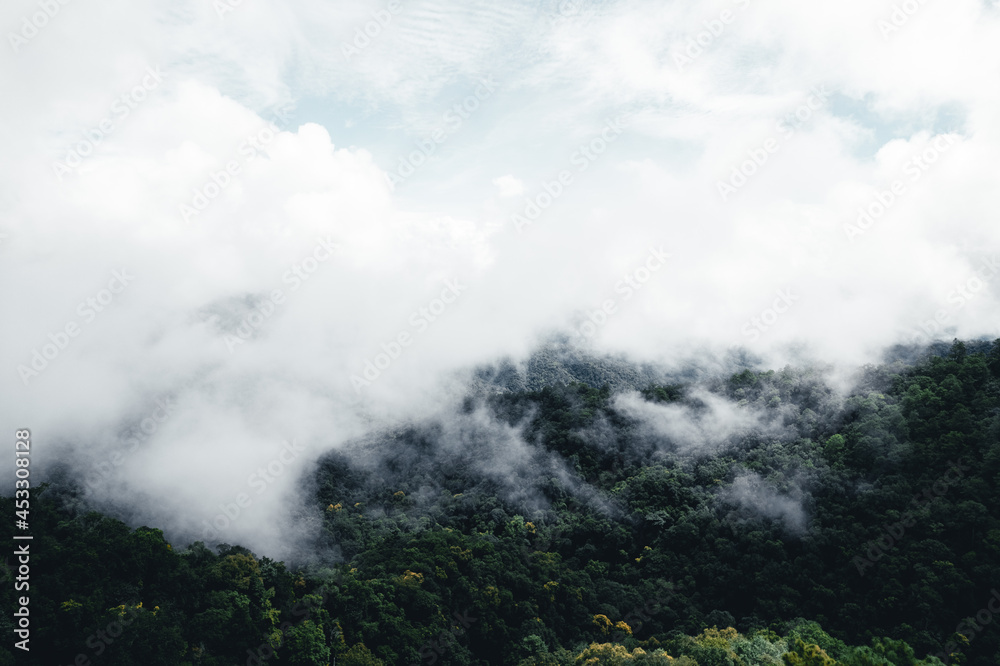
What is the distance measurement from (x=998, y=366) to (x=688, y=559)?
2609 cm

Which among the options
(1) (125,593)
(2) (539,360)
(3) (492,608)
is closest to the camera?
(1) (125,593)

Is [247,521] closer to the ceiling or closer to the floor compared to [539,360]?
closer to the floor

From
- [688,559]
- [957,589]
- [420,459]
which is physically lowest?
[957,589]

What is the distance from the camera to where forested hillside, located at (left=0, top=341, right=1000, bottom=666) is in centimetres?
2748

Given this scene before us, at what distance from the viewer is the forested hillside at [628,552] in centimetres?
2748

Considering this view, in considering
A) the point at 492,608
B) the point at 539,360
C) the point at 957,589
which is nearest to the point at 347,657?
the point at 492,608

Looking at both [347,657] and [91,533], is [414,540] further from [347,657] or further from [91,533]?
[91,533]

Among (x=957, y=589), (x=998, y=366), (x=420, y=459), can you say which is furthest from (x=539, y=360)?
(x=957, y=589)

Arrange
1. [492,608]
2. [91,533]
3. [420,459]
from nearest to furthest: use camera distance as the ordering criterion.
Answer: [91,533]
[492,608]
[420,459]

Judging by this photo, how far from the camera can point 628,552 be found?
45.8 meters

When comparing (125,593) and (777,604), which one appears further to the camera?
(777,604)

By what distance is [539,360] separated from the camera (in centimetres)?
9600

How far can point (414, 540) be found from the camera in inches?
1582

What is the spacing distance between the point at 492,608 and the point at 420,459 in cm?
2921
